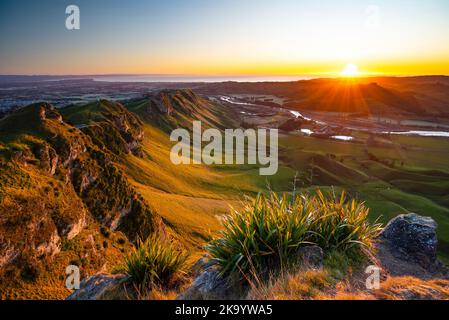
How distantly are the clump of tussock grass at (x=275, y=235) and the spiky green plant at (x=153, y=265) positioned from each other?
1.24m

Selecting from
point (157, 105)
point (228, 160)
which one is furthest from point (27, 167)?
point (157, 105)

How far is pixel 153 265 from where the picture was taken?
7.71 meters

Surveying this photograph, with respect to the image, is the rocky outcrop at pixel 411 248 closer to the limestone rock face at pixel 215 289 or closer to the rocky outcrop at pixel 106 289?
the limestone rock face at pixel 215 289

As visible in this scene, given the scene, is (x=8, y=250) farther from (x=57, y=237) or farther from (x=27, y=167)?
Result: (x=27, y=167)

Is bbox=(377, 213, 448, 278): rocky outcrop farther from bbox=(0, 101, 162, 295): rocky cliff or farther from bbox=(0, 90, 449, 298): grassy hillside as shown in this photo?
bbox=(0, 101, 162, 295): rocky cliff

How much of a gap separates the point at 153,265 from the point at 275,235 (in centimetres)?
342

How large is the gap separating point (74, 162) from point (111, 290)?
3562cm

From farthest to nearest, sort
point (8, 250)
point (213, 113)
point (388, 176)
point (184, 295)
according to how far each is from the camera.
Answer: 1. point (213, 113)
2. point (388, 176)
3. point (8, 250)
4. point (184, 295)

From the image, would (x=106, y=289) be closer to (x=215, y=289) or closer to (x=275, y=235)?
(x=215, y=289)

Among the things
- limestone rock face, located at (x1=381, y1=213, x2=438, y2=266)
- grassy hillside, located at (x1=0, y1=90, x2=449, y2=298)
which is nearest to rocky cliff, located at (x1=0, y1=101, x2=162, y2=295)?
grassy hillside, located at (x1=0, y1=90, x2=449, y2=298)

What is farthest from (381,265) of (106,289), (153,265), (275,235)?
(106,289)

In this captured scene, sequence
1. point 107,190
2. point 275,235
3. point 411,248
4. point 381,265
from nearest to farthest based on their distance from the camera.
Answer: point 275,235 → point 381,265 → point 411,248 → point 107,190
